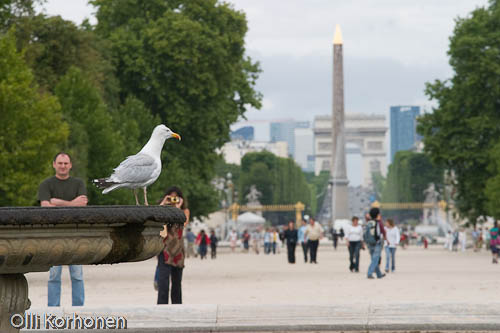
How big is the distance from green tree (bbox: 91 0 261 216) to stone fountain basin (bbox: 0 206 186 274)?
35416mm

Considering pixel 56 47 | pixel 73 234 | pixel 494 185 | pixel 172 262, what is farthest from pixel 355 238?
pixel 73 234

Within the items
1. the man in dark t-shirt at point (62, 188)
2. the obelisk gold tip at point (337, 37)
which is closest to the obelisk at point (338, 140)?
the obelisk gold tip at point (337, 37)

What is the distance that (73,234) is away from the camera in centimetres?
743

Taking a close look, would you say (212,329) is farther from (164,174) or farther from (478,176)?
(478,176)

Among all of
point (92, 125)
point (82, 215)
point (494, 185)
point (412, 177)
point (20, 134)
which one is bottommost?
point (82, 215)

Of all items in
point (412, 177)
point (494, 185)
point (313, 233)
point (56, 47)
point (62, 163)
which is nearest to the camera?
point (62, 163)

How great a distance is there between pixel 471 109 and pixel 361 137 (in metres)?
126

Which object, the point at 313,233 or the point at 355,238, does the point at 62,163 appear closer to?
the point at 355,238

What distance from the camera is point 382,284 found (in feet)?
70.6

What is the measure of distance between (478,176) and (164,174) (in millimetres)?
13637

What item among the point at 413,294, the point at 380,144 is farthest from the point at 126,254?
the point at 380,144

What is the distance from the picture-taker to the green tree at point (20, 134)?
2848 centimetres

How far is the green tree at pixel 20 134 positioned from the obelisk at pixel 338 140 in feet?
171

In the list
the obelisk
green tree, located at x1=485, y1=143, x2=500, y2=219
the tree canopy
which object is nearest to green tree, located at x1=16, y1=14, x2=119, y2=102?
the tree canopy
